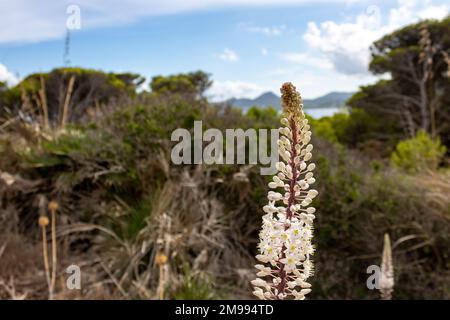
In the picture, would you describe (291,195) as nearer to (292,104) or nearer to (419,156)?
(292,104)

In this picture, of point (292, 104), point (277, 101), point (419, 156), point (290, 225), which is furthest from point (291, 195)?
point (419, 156)

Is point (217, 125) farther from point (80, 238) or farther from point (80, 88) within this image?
point (80, 88)

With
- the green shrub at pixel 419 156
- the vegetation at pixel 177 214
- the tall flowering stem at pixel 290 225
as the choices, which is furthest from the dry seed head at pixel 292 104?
the green shrub at pixel 419 156

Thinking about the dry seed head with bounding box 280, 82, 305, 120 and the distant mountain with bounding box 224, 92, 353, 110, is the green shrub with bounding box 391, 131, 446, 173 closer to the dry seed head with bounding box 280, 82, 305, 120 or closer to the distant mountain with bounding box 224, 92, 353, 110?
the distant mountain with bounding box 224, 92, 353, 110

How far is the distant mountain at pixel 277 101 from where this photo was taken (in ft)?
24.4

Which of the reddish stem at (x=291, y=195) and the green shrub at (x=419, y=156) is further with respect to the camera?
the green shrub at (x=419, y=156)

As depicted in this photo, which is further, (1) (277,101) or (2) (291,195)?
(1) (277,101)

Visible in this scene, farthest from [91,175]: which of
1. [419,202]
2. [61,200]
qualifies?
[419,202]

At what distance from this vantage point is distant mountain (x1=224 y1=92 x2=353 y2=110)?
7430mm

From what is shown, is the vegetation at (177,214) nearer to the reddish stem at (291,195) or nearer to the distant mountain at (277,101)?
the distant mountain at (277,101)

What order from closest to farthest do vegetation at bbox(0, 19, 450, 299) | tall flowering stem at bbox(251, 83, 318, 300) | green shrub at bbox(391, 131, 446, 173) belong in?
tall flowering stem at bbox(251, 83, 318, 300)
vegetation at bbox(0, 19, 450, 299)
green shrub at bbox(391, 131, 446, 173)

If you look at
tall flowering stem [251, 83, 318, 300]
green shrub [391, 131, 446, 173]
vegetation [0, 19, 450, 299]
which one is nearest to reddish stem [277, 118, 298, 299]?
tall flowering stem [251, 83, 318, 300]

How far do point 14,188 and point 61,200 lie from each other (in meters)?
0.63

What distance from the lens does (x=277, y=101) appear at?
4906mm
